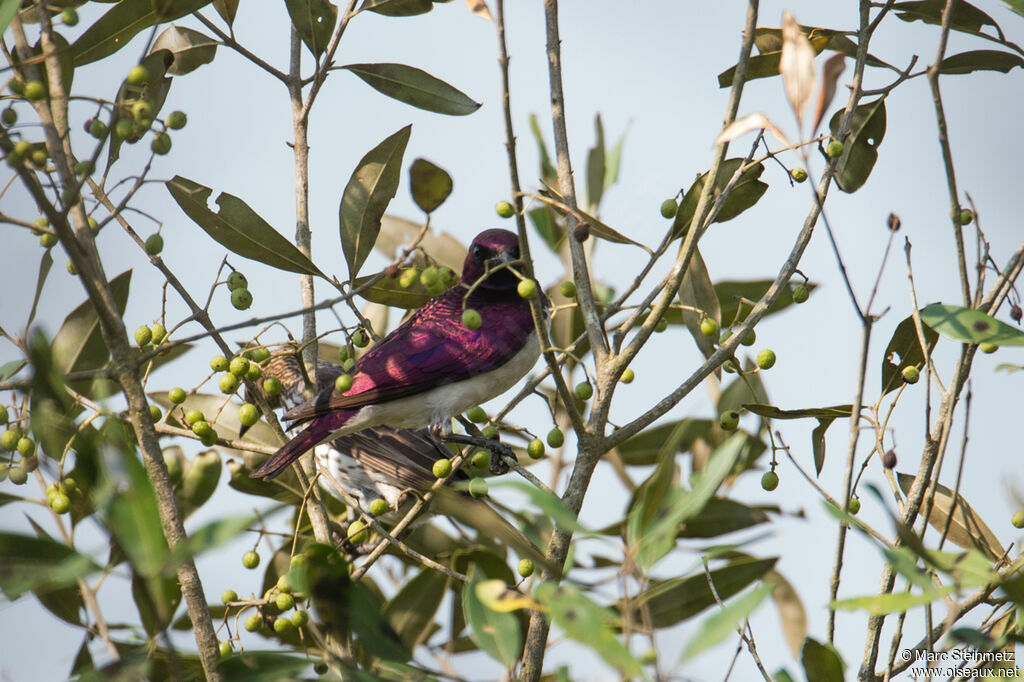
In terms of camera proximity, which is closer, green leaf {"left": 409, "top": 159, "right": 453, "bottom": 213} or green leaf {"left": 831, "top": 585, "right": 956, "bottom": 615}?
green leaf {"left": 831, "top": 585, "right": 956, "bottom": 615}

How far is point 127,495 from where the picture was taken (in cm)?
119

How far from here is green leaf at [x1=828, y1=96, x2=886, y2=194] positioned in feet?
9.61

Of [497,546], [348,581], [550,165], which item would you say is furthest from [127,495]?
[550,165]

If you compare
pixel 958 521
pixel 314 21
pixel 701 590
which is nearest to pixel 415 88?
pixel 314 21

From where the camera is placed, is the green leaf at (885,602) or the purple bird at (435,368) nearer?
the green leaf at (885,602)

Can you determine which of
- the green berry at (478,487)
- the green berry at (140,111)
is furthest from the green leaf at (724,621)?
the green berry at (140,111)

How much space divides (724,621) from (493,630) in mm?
374

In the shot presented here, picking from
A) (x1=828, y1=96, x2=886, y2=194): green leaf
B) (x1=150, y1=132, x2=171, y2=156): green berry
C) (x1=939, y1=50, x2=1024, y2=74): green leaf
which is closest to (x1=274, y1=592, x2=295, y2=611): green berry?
(x1=150, y1=132, x2=171, y2=156): green berry

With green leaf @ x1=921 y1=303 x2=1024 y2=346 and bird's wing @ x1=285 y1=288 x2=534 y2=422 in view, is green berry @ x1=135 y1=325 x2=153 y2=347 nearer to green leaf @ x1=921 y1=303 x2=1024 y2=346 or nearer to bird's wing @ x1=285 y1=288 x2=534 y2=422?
bird's wing @ x1=285 y1=288 x2=534 y2=422

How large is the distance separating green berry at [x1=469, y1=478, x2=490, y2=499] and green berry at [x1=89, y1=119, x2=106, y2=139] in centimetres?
123

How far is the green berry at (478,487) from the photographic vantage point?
192cm

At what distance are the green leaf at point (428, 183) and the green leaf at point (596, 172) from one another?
1120mm

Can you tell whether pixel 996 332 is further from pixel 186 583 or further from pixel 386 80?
pixel 386 80

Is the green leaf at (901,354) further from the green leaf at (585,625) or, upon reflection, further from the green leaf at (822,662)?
the green leaf at (585,625)
